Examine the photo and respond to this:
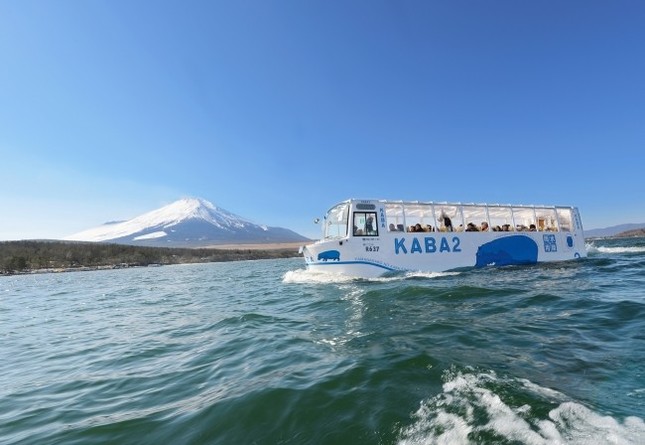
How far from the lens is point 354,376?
5867 mm

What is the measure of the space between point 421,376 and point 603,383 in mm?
2363

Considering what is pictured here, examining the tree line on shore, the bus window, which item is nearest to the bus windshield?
the bus window

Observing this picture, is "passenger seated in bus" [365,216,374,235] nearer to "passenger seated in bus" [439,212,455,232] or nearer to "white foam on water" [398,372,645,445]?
"passenger seated in bus" [439,212,455,232]

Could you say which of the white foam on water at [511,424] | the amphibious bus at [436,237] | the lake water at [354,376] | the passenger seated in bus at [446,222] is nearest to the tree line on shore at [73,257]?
the amphibious bus at [436,237]

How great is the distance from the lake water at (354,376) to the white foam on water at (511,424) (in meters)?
0.02

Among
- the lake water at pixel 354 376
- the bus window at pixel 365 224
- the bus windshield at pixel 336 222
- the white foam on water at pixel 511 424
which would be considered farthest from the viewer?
the bus windshield at pixel 336 222

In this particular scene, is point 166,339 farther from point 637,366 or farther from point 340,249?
point 340,249

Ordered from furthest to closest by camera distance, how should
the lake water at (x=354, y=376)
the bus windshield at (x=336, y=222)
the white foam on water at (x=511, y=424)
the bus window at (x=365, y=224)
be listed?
the bus windshield at (x=336, y=222) → the bus window at (x=365, y=224) → the lake water at (x=354, y=376) → the white foam on water at (x=511, y=424)

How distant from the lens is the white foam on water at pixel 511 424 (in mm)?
3807

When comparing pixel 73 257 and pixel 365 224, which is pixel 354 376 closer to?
pixel 365 224

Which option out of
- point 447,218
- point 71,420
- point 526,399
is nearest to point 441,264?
point 447,218

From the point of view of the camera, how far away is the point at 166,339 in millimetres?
10289

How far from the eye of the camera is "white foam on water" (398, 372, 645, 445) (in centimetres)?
381

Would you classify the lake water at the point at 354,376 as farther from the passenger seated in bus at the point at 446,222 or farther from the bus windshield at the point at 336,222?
the passenger seated in bus at the point at 446,222
